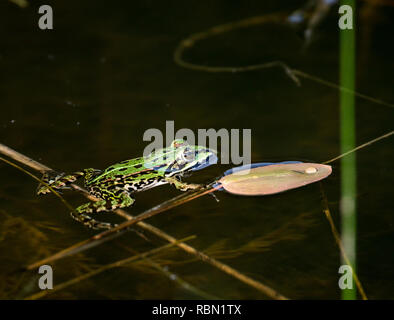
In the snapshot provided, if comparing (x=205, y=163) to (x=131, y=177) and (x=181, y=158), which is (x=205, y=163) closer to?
(x=181, y=158)

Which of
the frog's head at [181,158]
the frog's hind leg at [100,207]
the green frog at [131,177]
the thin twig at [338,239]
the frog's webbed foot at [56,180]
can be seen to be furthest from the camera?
the frog's head at [181,158]

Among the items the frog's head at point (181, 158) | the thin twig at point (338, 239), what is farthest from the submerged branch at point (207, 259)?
the frog's head at point (181, 158)

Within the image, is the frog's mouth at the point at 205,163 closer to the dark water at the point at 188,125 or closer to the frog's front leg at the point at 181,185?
the dark water at the point at 188,125

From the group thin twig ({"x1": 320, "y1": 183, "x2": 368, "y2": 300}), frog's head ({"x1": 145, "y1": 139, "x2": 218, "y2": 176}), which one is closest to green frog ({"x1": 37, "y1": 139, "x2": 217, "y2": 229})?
frog's head ({"x1": 145, "y1": 139, "x2": 218, "y2": 176})

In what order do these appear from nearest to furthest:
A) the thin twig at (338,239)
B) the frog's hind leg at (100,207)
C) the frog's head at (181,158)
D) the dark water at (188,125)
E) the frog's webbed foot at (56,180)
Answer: the thin twig at (338,239) < the dark water at (188,125) < the frog's hind leg at (100,207) < the frog's webbed foot at (56,180) < the frog's head at (181,158)

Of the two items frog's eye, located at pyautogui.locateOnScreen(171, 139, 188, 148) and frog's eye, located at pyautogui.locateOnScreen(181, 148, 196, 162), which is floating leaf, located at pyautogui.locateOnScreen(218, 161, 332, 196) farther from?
frog's eye, located at pyautogui.locateOnScreen(171, 139, 188, 148)

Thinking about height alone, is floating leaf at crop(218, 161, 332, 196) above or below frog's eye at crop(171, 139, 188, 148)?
below

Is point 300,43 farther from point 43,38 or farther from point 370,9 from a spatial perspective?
point 43,38
